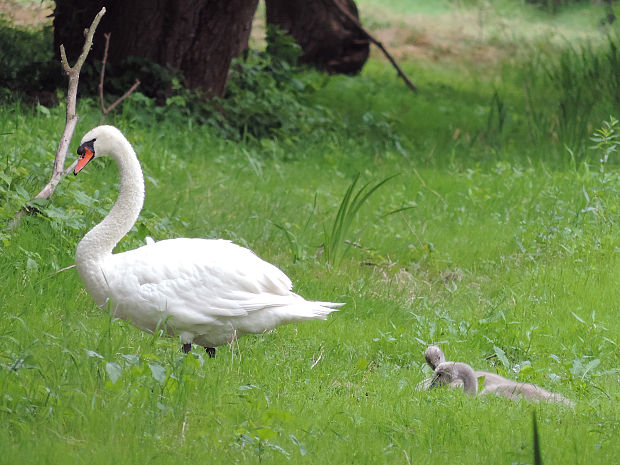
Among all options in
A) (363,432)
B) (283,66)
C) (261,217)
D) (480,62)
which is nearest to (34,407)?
(363,432)

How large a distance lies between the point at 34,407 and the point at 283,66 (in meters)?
10.3

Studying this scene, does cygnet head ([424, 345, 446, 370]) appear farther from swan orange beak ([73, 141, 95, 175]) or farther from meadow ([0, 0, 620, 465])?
swan orange beak ([73, 141, 95, 175])

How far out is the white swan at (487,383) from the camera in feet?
16.5

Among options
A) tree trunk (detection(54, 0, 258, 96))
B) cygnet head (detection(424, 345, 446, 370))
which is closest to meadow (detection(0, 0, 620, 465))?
cygnet head (detection(424, 345, 446, 370))

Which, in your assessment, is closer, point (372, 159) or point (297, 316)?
point (297, 316)

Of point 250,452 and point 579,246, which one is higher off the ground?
point 250,452

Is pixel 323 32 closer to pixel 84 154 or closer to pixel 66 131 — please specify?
pixel 66 131

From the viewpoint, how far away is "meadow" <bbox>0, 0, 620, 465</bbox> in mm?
3971

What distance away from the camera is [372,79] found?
1697 centimetres

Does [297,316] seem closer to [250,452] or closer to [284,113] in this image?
[250,452]

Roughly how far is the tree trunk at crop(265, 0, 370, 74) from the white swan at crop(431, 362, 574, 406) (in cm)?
1252

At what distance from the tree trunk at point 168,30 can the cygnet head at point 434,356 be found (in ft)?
21.8

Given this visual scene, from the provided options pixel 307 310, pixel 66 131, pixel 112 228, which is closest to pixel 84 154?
pixel 112 228

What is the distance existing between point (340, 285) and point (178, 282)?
7.11 feet
